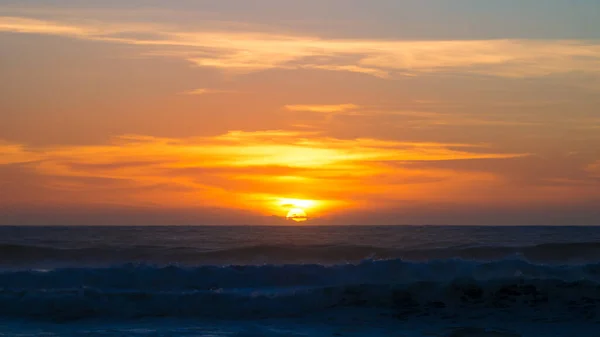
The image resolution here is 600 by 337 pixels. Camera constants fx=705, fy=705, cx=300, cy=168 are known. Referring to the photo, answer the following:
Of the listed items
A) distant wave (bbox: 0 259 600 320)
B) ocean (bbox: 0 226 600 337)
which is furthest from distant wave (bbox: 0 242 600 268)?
distant wave (bbox: 0 259 600 320)

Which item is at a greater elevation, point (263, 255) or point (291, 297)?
point (263, 255)

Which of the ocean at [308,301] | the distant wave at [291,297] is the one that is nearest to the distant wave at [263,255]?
the ocean at [308,301]

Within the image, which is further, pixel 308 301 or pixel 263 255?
pixel 263 255

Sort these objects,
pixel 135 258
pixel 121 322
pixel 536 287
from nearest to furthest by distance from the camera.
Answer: pixel 121 322 < pixel 536 287 < pixel 135 258

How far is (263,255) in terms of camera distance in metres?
27.2

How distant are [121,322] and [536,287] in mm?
9357

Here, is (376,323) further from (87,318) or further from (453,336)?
(87,318)

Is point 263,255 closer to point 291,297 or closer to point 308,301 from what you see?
point 291,297

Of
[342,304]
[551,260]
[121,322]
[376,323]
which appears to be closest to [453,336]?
[376,323]

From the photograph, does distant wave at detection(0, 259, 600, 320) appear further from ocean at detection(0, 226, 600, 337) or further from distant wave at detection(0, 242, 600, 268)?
distant wave at detection(0, 242, 600, 268)

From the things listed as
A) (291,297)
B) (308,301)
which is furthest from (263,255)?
(308,301)

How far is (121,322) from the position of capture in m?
13.8

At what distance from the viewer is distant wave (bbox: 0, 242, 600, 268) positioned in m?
26.4

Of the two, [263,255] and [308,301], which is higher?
[263,255]
